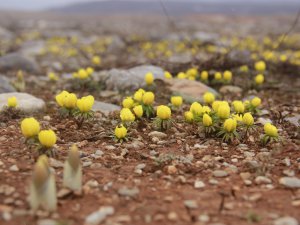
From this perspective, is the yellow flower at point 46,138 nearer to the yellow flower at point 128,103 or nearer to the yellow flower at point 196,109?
the yellow flower at point 128,103

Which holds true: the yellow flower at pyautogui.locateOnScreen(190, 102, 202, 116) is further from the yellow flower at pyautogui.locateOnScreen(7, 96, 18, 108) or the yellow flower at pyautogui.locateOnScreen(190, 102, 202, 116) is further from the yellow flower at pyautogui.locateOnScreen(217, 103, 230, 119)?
the yellow flower at pyautogui.locateOnScreen(7, 96, 18, 108)

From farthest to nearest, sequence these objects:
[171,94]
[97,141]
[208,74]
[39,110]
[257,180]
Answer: [208,74], [171,94], [39,110], [97,141], [257,180]

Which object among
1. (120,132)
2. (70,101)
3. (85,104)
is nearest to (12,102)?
(70,101)

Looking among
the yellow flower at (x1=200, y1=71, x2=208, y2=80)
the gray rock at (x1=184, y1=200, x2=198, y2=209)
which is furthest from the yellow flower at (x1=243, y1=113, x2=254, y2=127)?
the yellow flower at (x1=200, y1=71, x2=208, y2=80)

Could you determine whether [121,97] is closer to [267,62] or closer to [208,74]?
[208,74]

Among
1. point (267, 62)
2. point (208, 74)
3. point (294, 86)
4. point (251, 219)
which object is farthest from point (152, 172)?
point (267, 62)
